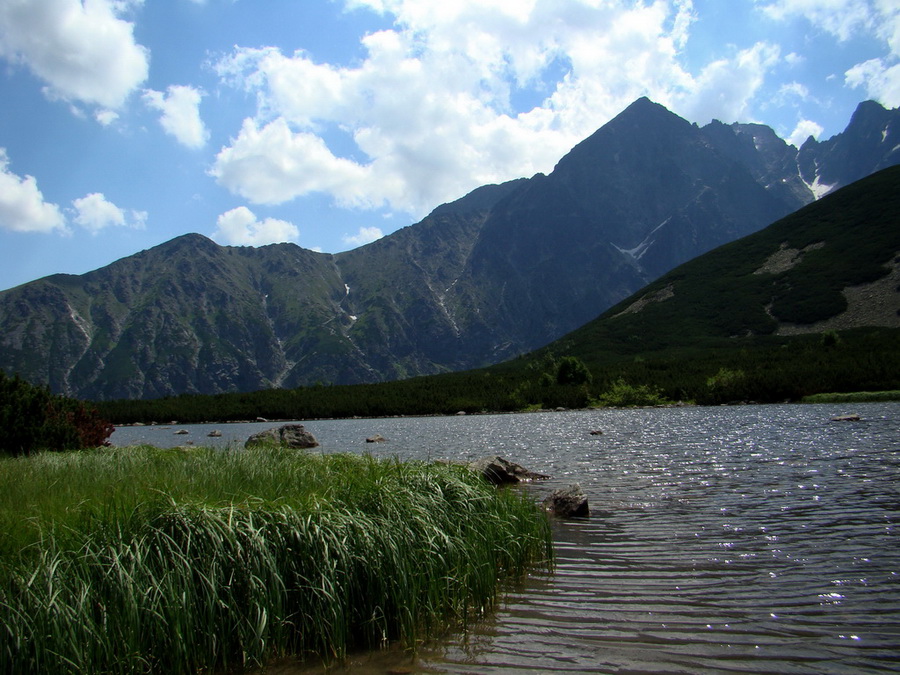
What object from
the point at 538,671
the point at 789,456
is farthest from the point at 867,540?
the point at 789,456

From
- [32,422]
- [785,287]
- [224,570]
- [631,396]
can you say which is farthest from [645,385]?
[785,287]

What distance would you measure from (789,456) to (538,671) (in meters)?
20.3

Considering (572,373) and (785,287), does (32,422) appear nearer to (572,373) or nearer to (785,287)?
(572,373)

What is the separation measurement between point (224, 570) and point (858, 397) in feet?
212

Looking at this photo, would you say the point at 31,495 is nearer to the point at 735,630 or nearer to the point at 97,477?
the point at 97,477

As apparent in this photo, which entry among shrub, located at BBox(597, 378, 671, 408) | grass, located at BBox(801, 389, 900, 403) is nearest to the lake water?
grass, located at BBox(801, 389, 900, 403)

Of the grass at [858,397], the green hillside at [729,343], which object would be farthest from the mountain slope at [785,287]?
the grass at [858,397]

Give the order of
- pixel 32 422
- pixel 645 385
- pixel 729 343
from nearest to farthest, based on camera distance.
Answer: pixel 32 422
pixel 645 385
pixel 729 343

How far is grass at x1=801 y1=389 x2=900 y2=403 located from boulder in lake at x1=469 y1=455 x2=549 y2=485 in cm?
4888

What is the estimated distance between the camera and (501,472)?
1889 cm

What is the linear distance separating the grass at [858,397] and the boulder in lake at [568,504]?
5244 cm

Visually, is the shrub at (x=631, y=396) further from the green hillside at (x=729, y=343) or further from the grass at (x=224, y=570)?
the grass at (x=224, y=570)

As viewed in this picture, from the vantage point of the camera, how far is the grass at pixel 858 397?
173 feet

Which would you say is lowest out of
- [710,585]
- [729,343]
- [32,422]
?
[710,585]
